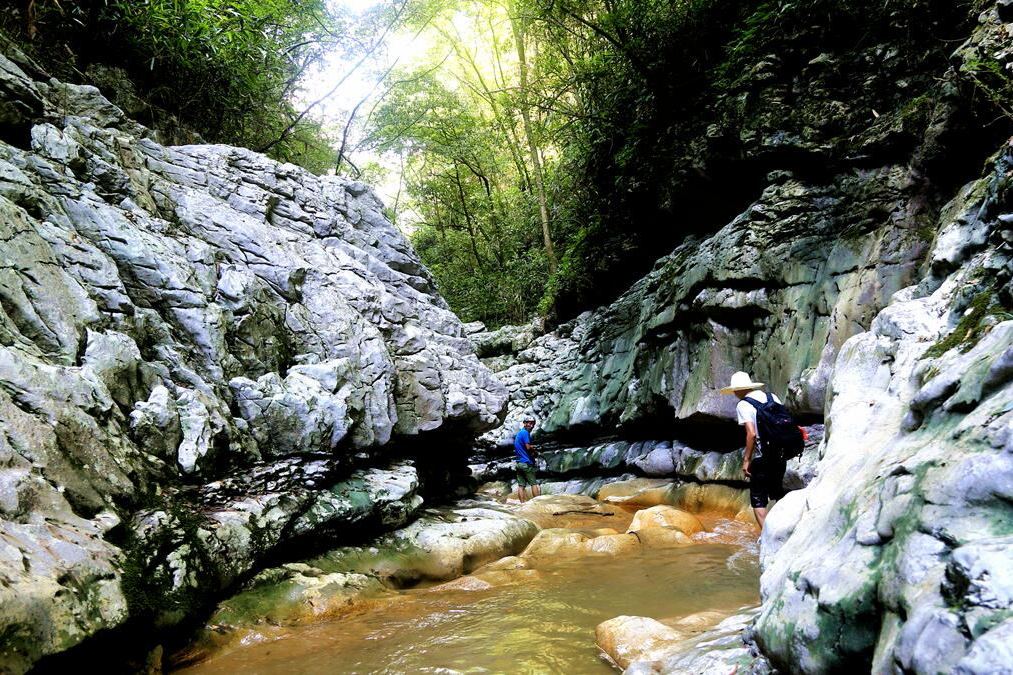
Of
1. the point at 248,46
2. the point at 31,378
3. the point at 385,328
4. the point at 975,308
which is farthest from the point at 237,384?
the point at 248,46

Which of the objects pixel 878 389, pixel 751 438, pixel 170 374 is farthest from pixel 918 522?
pixel 170 374

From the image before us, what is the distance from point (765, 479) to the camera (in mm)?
5270

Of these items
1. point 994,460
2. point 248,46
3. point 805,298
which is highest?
point 248,46

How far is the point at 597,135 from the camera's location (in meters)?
13.4

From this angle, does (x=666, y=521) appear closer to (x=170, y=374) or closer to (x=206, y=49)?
(x=170, y=374)

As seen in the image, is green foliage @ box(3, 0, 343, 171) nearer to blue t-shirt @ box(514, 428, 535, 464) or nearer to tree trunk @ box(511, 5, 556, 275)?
tree trunk @ box(511, 5, 556, 275)

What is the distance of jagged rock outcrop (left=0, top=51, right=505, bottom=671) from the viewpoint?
348 cm

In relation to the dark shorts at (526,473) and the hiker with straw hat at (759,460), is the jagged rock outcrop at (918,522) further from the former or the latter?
the dark shorts at (526,473)

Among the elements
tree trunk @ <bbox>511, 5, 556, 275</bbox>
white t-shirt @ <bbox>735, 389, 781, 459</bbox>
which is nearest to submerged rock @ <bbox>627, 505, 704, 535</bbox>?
white t-shirt @ <bbox>735, 389, 781, 459</bbox>

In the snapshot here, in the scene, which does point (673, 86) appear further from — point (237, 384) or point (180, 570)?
point (180, 570)

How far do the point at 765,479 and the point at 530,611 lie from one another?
2641 mm

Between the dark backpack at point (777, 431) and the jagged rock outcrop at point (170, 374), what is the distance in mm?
4332

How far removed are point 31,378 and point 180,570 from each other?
1776mm

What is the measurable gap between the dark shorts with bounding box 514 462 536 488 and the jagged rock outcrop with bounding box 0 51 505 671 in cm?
279
